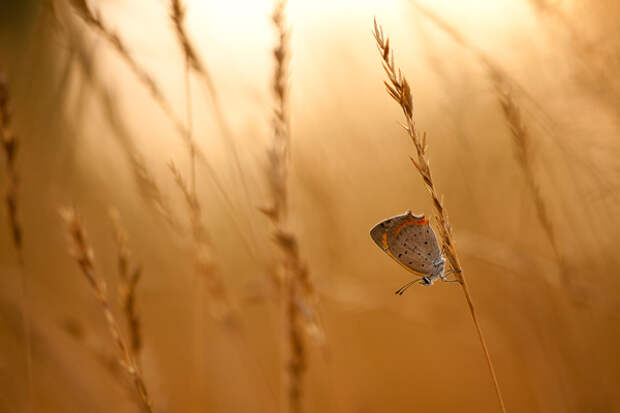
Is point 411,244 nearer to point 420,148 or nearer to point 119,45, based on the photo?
point 420,148

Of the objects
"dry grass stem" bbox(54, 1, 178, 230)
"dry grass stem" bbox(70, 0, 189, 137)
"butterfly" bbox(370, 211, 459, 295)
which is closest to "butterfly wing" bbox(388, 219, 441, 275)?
"butterfly" bbox(370, 211, 459, 295)

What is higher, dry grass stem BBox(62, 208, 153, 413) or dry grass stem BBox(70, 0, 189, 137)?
dry grass stem BBox(70, 0, 189, 137)

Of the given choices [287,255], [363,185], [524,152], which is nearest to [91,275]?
[287,255]

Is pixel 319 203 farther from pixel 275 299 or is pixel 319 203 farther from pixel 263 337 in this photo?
pixel 263 337

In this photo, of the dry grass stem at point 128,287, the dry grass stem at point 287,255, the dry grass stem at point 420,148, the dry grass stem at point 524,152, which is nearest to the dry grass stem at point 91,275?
the dry grass stem at point 128,287

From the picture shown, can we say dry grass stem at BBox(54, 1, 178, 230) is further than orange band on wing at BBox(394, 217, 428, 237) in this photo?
Yes

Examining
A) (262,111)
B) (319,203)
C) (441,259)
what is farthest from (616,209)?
(262,111)

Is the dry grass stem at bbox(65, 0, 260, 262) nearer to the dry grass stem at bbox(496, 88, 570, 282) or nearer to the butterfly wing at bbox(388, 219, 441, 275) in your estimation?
the butterfly wing at bbox(388, 219, 441, 275)

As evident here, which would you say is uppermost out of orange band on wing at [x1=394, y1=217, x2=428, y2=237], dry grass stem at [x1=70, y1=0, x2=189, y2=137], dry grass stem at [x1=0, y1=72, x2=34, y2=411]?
dry grass stem at [x1=70, y1=0, x2=189, y2=137]
